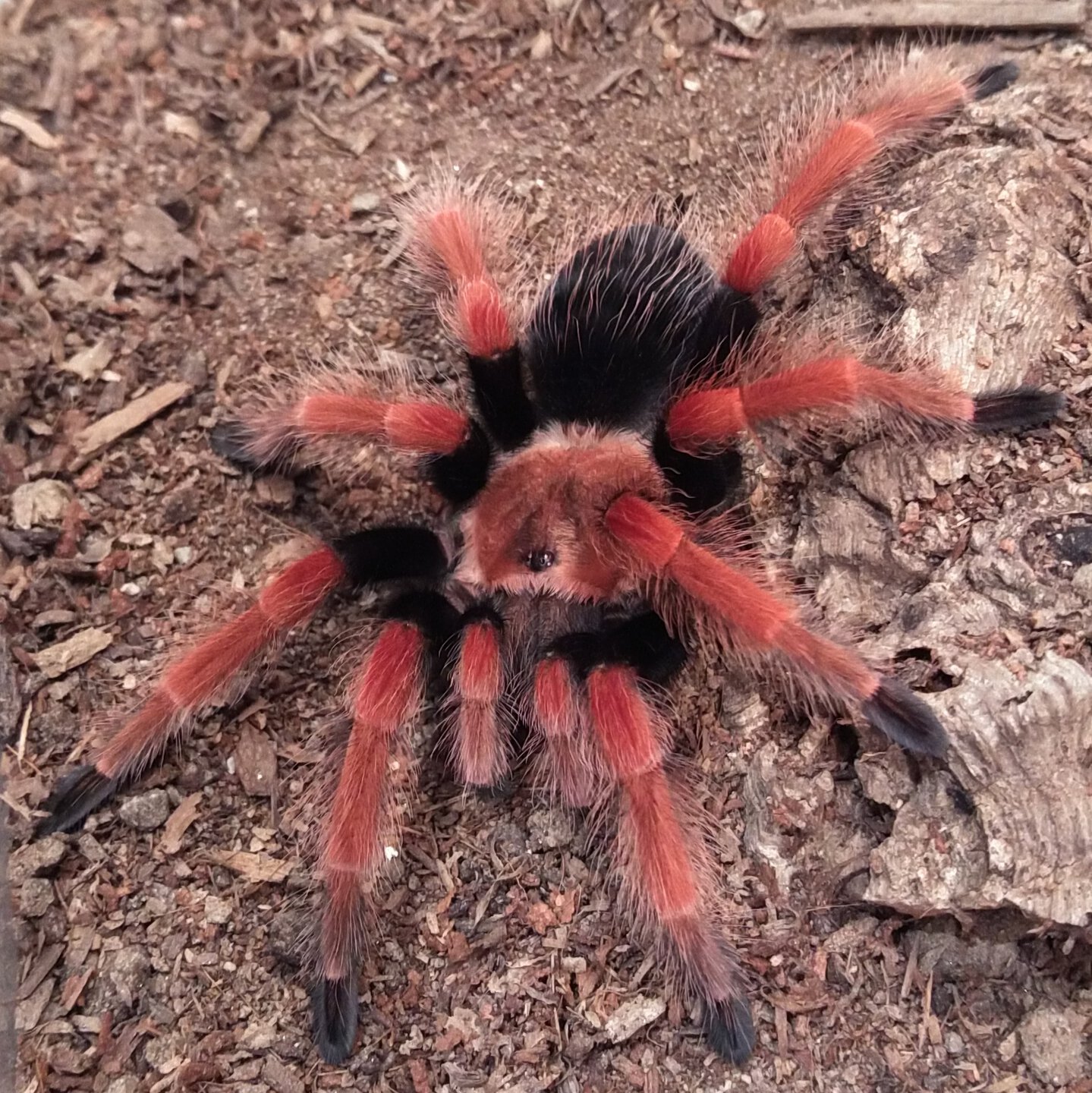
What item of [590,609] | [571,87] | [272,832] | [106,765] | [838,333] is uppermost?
[571,87]

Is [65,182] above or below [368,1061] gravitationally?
above

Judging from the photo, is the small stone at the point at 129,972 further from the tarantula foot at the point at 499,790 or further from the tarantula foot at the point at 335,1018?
the tarantula foot at the point at 499,790

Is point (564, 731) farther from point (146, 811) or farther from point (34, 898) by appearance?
point (34, 898)

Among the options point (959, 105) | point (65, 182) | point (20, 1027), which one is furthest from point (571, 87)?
point (20, 1027)

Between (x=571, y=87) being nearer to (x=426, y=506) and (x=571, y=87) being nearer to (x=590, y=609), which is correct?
(x=426, y=506)

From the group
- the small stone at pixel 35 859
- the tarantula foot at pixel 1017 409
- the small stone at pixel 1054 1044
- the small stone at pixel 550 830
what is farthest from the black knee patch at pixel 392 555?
the small stone at pixel 1054 1044

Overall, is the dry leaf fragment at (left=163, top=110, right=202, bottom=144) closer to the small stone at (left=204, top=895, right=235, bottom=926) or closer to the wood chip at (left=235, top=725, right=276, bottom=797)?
the wood chip at (left=235, top=725, right=276, bottom=797)
